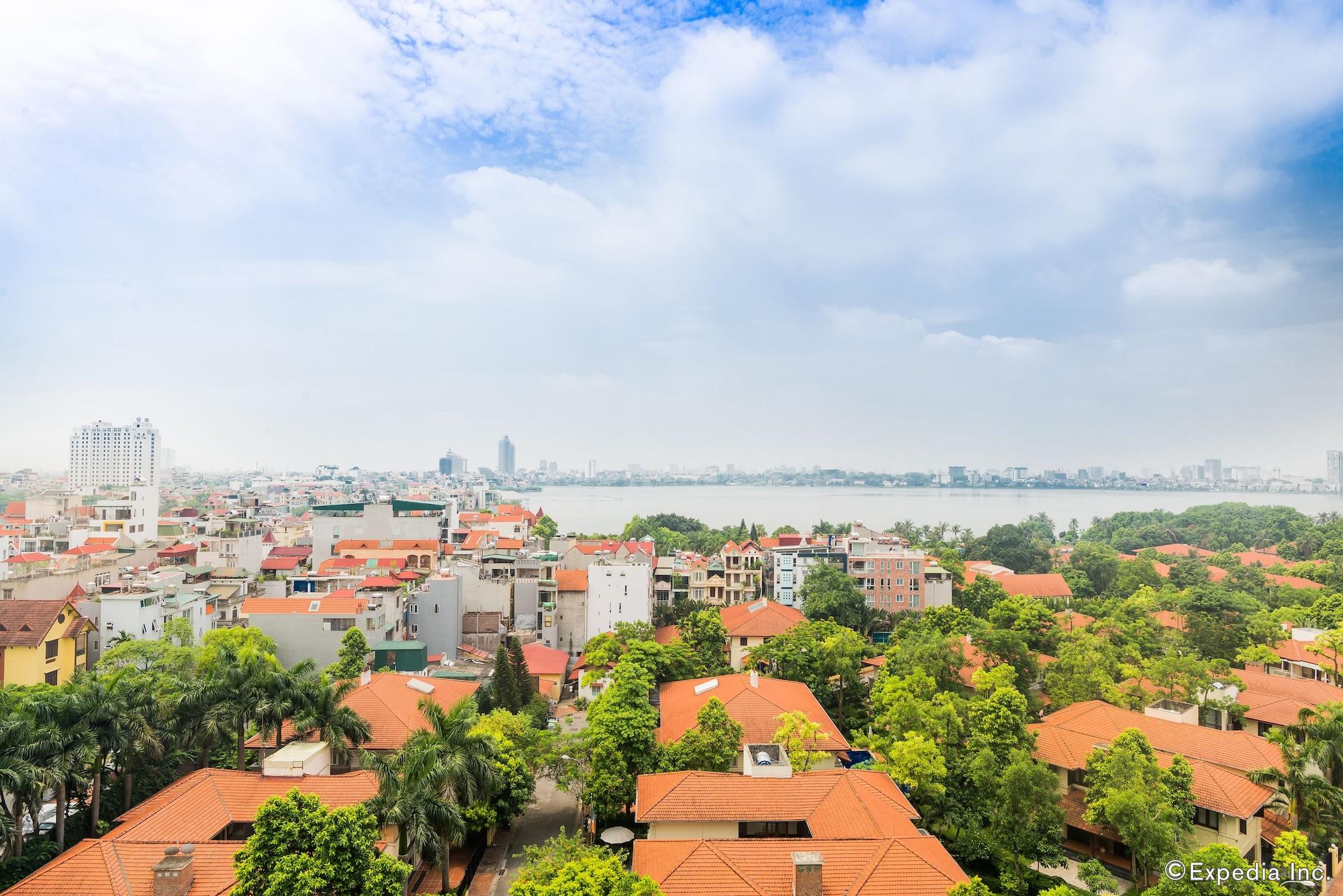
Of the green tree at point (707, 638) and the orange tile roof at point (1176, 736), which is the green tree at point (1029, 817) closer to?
the orange tile roof at point (1176, 736)

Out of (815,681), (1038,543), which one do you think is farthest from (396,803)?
(1038,543)

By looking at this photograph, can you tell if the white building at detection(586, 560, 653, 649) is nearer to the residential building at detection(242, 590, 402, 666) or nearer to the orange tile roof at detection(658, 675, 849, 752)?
the residential building at detection(242, 590, 402, 666)

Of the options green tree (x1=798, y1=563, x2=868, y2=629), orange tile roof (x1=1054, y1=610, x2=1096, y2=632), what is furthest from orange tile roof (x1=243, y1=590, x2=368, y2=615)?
orange tile roof (x1=1054, y1=610, x2=1096, y2=632)

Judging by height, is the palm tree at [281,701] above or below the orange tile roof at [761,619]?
above

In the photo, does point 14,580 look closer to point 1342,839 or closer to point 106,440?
point 1342,839

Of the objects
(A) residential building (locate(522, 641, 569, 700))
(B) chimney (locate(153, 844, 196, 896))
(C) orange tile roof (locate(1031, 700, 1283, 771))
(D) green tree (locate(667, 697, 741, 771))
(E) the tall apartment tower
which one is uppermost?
(E) the tall apartment tower

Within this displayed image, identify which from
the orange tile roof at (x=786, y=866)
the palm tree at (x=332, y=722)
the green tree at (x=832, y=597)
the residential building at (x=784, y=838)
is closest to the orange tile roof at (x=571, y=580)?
the green tree at (x=832, y=597)

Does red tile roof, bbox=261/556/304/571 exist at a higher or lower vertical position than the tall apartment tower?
lower
